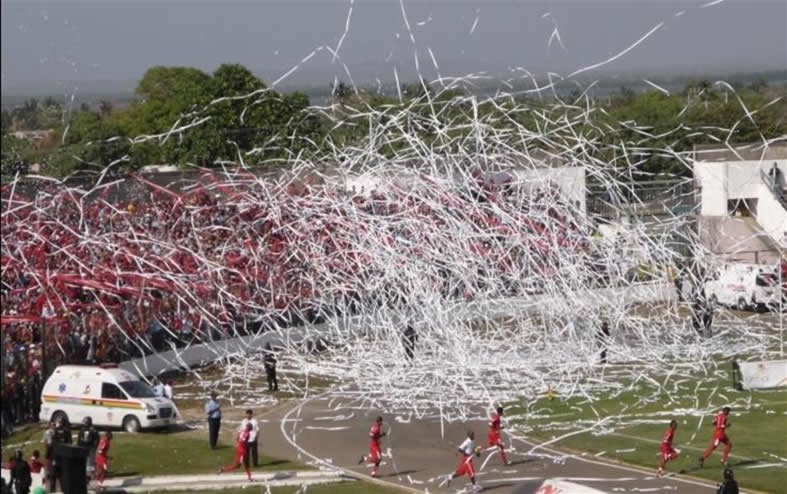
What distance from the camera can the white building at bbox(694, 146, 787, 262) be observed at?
107 ft

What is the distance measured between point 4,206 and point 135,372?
380 centimetres

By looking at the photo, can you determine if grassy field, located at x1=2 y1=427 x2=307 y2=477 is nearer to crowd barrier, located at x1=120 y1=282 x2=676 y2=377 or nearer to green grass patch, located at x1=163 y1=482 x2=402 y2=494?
green grass patch, located at x1=163 y1=482 x2=402 y2=494

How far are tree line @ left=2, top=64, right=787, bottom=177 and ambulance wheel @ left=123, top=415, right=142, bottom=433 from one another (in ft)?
28.4

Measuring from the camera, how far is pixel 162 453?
69.4 feet

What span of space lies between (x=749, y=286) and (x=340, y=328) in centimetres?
1119

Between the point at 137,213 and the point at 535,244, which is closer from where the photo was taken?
the point at 535,244

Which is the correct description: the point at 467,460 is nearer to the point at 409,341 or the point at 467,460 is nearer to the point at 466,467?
the point at 466,467

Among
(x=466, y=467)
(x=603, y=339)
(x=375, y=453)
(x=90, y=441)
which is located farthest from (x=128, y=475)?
(x=603, y=339)

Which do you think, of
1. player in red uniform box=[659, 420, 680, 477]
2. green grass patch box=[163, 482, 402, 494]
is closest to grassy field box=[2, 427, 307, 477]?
green grass patch box=[163, 482, 402, 494]

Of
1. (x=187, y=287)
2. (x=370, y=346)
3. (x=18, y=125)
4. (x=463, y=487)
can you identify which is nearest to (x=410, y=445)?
(x=463, y=487)

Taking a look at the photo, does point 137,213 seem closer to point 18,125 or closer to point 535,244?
point 18,125

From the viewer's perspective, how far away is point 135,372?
26.1 metres

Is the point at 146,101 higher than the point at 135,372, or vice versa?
the point at 146,101

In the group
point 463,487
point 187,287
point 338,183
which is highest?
point 338,183
